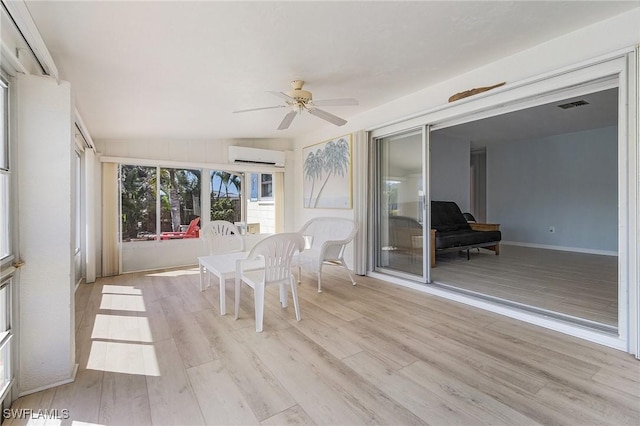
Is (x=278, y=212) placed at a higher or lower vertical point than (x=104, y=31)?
lower

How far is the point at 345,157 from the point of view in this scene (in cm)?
464

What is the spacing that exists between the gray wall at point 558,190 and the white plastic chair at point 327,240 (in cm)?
520

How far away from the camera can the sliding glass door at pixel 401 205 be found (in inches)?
147

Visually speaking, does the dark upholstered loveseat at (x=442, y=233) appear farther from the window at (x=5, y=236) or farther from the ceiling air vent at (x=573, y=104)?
the window at (x=5, y=236)

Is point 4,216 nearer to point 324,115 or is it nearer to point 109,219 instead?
point 324,115

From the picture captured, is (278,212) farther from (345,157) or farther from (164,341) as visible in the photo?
(164,341)

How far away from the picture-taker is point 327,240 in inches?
173

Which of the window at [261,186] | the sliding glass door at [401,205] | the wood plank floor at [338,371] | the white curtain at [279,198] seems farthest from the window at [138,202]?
the sliding glass door at [401,205]

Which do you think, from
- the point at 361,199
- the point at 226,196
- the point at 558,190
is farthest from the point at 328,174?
the point at 558,190

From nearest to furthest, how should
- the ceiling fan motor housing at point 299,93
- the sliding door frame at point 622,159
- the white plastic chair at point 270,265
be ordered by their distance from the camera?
the sliding door frame at point 622,159 → the white plastic chair at point 270,265 → the ceiling fan motor housing at point 299,93

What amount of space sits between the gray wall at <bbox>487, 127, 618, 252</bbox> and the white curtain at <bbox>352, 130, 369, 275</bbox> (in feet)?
16.7

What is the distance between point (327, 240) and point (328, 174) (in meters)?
1.27

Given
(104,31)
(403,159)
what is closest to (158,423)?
(104,31)

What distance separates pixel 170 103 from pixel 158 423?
3119 millimetres
